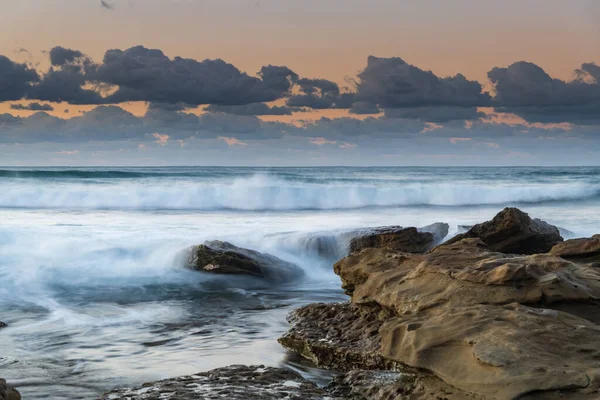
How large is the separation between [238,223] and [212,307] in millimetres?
10558

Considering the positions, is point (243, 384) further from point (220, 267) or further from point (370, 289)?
point (220, 267)

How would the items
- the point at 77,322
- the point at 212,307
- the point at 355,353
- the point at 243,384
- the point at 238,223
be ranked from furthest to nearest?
1. the point at 238,223
2. the point at 212,307
3. the point at 77,322
4. the point at 355,353
5. the point at 243,384

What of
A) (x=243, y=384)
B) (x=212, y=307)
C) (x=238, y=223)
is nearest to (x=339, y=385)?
(x=243, y=384)

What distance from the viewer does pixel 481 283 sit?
14.2 feet

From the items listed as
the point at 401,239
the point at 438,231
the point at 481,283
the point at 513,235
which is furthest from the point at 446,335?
the point at 438,231

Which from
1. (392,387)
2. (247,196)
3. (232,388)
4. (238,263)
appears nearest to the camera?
(392,387)

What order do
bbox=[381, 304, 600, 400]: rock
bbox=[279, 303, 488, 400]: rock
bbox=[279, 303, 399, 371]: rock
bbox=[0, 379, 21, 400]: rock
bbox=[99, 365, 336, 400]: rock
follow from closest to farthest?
1. bbox=[381, 304, 600, 400]: rock
2. bbox=[0, 379, 21, 400]: rock
3. bbox=[279, 303, 488, 400]: rock
4. bbox=[99, 365, 336, 400]: rock
5. bbox=[279, 303, 399, 371]: rock

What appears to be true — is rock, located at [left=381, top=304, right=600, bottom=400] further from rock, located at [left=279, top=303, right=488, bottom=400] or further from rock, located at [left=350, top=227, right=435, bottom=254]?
rock, located at [left=350, top=227, right=435, bottom=254]

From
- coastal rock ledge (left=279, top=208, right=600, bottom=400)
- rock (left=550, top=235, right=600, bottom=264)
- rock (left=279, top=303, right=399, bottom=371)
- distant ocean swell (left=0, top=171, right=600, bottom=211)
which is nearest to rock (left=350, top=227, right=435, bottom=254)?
coastal rock ledge (left=279, top=208, right=600, bottom=400)

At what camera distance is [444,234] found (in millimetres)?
11000

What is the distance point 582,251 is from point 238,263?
539cm

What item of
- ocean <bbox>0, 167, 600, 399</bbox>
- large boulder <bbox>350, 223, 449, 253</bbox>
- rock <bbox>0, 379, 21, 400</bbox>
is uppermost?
large boulder <bbox>350, 223, 449, 253</bbox>

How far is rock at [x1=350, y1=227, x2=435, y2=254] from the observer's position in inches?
386

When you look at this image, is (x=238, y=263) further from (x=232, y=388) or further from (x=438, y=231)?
(x=232, y=388)
